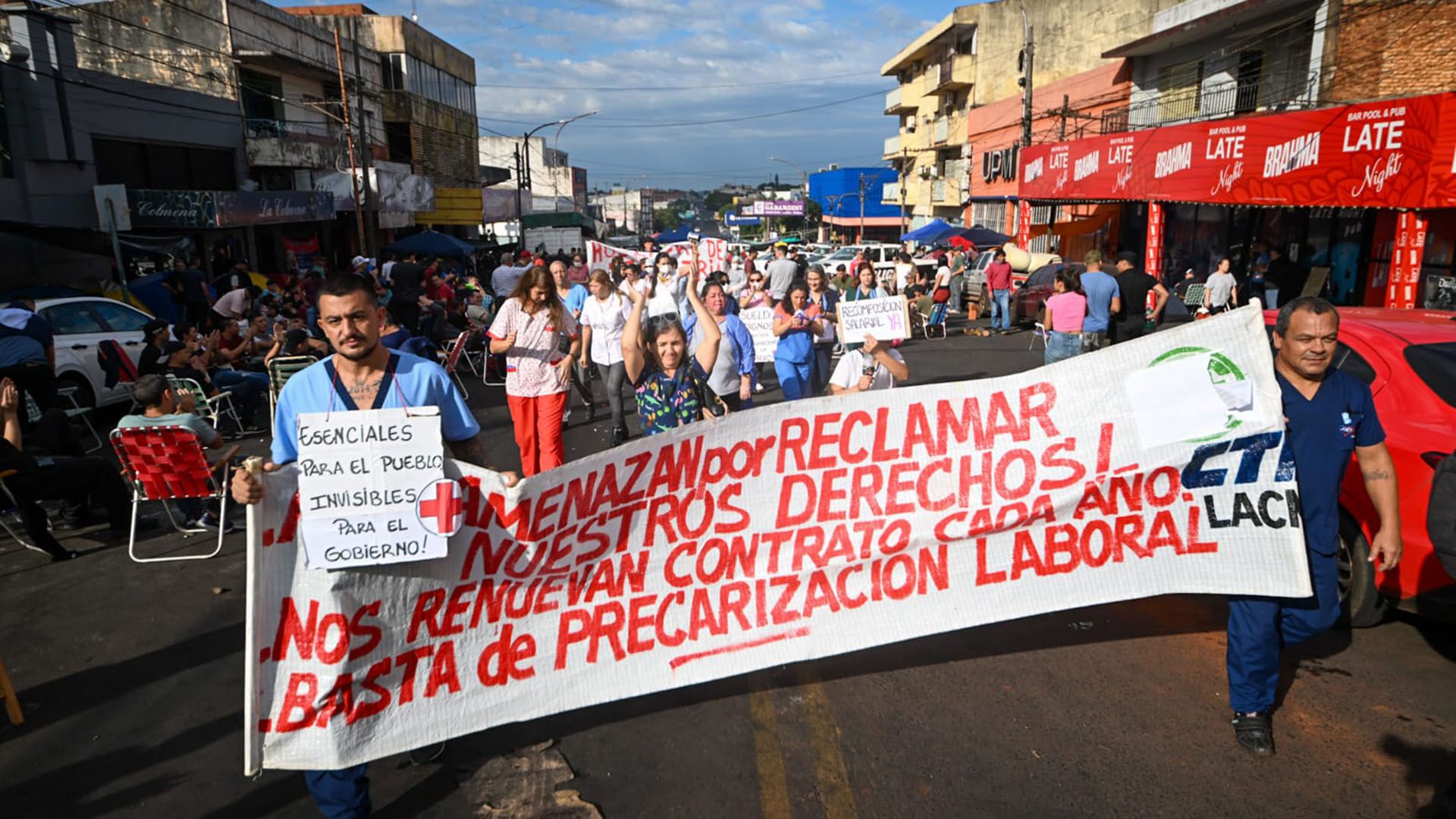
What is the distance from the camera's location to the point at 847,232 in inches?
3376

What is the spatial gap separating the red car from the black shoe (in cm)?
132

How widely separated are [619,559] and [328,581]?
1.09 metres

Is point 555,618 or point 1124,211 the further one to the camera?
point 1124,211

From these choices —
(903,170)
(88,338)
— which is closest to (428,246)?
(88,338)

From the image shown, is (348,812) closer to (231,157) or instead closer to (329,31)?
(231,157)

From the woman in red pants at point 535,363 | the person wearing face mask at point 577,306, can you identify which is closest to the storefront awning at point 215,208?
the person wearing face mask at point 577,306

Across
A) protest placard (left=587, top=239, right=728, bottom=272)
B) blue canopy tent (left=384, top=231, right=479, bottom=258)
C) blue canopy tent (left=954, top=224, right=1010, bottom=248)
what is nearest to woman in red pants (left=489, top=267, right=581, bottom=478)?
protest placard (left=587, top=239, right=728, bottom=272)

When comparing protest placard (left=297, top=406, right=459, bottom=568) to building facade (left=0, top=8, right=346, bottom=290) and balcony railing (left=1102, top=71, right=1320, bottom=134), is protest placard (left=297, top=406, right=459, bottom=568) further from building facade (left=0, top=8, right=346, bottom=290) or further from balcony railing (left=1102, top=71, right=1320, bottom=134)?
balcony railing (left=1102, top=71, right=1320, bottom=134)

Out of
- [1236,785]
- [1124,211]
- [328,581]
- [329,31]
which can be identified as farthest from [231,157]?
[1236,785]

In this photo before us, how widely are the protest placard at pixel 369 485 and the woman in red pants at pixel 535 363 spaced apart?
3252 millimetres

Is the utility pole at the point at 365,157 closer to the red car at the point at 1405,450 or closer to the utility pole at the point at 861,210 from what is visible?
the red car at the point at 1405,450

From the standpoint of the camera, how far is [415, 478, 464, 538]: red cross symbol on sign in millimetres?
3389

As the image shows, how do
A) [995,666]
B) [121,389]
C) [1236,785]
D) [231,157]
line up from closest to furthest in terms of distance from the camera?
1. [1236,785]
2. [995,666]
3. [121,389]
4. [231,157]

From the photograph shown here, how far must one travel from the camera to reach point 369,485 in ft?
10.8
